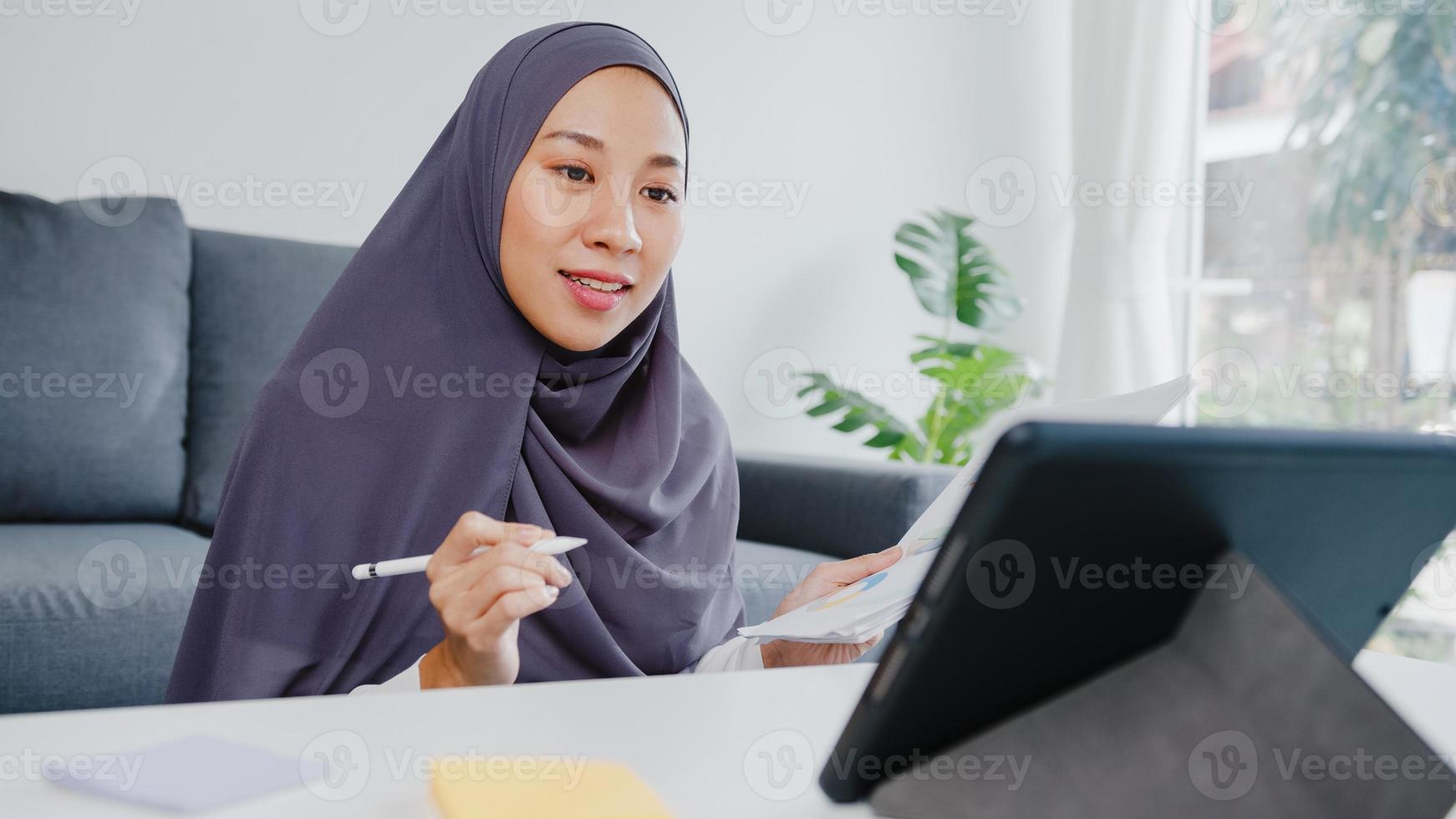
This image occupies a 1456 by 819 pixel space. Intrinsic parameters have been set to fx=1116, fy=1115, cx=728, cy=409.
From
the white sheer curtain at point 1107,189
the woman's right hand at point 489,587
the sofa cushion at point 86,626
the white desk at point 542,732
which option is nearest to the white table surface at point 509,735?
the white desk at point 542,732

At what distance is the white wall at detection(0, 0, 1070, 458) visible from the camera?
2.37 m

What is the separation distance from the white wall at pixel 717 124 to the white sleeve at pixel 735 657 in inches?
69.2

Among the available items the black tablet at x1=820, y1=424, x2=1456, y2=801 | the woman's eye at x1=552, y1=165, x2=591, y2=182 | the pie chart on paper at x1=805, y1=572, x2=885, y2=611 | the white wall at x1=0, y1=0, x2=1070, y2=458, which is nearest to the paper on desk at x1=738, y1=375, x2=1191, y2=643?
the pie chart on paper at x1=805, y1=572, x2=885, y2=611

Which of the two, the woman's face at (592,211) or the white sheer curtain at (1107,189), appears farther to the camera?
the white sheer curtain at (1107,189)

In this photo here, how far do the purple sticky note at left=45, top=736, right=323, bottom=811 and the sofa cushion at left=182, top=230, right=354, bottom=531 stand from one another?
5.97 feet

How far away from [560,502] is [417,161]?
167cm

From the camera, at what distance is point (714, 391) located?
3160 mm

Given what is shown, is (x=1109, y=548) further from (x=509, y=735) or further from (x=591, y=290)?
(x=591, y=290)

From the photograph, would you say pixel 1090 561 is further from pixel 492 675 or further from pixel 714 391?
pixel 714 391

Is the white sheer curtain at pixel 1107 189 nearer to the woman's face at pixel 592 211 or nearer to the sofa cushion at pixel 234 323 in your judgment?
the sofa cushion at pixel 234 323

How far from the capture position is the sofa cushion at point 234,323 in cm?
221

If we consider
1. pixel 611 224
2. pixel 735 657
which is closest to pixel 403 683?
pixel 735 657

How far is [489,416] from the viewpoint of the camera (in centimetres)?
124

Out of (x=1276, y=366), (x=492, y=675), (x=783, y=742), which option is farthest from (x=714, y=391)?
(x=783, y=742)
